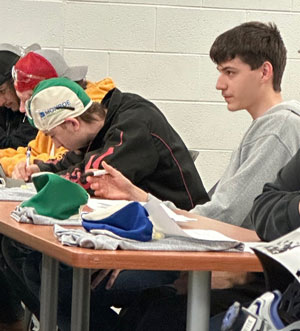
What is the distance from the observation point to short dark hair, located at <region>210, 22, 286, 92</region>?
102 inches

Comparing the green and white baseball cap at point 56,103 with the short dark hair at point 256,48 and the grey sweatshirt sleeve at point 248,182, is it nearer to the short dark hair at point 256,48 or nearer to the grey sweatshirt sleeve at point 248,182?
the short dark hair at point 256,48

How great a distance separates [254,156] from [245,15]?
218 centimetres

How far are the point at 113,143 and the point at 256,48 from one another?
553mm

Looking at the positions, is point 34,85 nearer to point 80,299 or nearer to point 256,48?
point 256,48

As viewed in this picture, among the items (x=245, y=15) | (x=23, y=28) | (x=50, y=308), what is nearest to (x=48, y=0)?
(x=23, y=28)

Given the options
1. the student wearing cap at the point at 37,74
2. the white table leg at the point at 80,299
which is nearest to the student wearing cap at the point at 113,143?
the white table leg at the point at 80,299

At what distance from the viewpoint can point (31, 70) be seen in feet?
12.1

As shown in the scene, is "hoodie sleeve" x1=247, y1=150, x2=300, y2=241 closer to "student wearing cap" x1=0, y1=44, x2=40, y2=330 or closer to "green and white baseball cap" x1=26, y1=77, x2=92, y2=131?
"green and white baseball cap" x1=26, y1=77, x2=92, y2=131

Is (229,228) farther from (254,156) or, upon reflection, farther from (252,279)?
(254,156)

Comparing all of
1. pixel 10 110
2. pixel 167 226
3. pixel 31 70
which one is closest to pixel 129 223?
pixel 167 226

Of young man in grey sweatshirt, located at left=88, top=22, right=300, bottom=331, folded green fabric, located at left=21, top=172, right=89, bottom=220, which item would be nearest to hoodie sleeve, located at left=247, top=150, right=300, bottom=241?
young man in grey sweatshirt, located at left=88, top=22, right=300, bottom=331

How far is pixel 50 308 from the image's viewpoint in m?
2.02

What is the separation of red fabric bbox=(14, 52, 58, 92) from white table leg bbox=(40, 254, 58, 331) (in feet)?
5.96

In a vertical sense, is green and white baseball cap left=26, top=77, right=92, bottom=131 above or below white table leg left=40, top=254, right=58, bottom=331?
above
